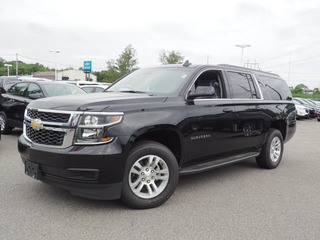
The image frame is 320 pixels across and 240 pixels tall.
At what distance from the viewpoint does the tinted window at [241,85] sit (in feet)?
16.8

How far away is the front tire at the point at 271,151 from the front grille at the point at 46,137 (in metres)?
3.89

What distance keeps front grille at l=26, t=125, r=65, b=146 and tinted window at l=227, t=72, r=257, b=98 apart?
9.27ft

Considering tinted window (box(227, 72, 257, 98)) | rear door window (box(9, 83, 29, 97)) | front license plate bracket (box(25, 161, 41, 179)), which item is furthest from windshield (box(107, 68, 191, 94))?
rear door window (box(9, 83, 29, 97))

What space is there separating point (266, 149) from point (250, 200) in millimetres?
1901

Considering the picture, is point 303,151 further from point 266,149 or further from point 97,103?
point 97,103

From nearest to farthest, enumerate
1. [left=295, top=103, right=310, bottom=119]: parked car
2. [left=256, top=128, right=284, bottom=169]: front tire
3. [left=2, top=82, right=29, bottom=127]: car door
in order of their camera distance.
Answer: [left=256, top=128, right=284, bottom=169]: front tire < [left=2, top=82, right=29, bottom=127]: car door < [left=295, top=103, right=310, bottom=119]: parked car

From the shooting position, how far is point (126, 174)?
11.6ft

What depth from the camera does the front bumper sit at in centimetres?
330

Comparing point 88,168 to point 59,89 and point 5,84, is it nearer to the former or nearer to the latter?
point 59,89

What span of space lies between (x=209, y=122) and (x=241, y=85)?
4.31ft

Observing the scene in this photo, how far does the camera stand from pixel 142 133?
11.8ft

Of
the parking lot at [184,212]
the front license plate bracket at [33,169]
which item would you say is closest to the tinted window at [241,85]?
the parking lot at [184,212]

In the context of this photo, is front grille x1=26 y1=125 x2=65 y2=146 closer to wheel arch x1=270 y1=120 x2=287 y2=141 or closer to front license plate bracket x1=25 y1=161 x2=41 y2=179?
front license plate bracket x1=25 y1=161 x2=41 y2=179

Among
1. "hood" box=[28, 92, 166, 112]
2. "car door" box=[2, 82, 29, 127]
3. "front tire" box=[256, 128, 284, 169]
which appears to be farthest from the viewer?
"car door" box=[2, 82, 29, 127]
